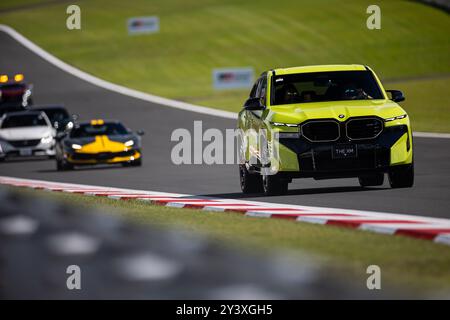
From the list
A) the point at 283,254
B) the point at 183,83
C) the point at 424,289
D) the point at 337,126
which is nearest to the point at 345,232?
the point at 283,254

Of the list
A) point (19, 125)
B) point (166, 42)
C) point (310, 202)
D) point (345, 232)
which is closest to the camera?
point (345, 232)

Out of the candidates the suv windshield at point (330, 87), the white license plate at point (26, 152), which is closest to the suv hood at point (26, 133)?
the white license plate at point (26, 152)

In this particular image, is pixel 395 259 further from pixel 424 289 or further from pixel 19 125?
pixel 19 125

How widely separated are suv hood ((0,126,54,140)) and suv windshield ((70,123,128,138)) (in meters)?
3.50

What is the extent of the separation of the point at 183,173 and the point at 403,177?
8.77 metres

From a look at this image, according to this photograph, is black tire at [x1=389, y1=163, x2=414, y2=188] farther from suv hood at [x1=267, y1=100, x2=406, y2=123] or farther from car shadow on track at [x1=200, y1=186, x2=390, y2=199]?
suv hood at [x1=267, y1=100, x2=406, y2=123]

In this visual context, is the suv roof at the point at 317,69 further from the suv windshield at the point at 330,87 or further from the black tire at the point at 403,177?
the black tire at the point at 403,177

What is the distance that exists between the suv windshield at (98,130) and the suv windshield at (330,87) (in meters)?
12.4

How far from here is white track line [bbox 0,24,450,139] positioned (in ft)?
142

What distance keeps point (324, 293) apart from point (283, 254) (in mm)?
2146

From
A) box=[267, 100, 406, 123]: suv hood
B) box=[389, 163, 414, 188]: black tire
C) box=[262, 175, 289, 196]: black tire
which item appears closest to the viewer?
box=[267, 100, 406, 123]: suv hood

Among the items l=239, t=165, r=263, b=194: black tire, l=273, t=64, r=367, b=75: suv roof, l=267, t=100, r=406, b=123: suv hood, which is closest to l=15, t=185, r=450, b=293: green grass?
l=267, t=100, r=406, b=123: suv hood

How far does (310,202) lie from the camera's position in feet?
50.8

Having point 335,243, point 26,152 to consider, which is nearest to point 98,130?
point 26,152
